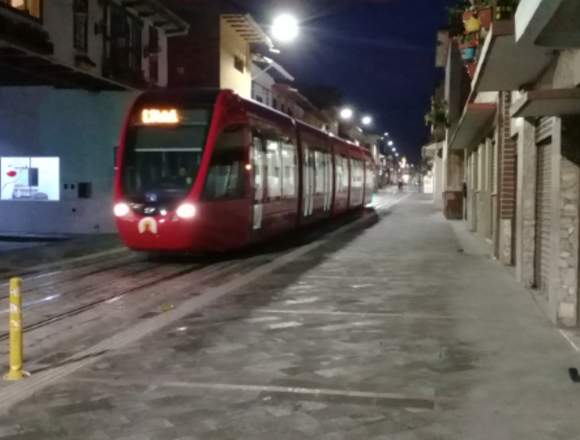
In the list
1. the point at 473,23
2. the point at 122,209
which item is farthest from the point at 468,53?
the point at 122,209

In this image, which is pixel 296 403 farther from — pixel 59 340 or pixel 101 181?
pixel 101 181

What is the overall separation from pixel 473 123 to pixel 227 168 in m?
7.32

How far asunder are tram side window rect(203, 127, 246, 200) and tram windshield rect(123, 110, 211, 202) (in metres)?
0.35

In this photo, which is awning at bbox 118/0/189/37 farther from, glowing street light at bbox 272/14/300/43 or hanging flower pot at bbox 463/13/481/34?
hanging flower pot at bbox 463/13/481/34

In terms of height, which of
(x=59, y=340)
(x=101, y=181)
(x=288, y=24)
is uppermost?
(x=288, y=24)

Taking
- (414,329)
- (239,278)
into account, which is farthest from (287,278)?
(414,329)

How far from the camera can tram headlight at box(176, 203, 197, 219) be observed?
49.8ft

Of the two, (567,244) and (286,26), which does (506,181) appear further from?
(286,26)

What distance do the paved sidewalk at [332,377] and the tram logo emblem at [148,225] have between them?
152 inches

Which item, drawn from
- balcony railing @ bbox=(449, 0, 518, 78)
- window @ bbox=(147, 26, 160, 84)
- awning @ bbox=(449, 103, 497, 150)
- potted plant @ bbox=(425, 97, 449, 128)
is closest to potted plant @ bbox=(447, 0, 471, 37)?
balcony railing @ bbox=(449, 0, 518, 78)

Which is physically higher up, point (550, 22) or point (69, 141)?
point (69, 141)

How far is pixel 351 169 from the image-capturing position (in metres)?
33.7

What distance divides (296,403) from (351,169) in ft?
91.0

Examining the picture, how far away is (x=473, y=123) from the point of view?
2033 centimetres
